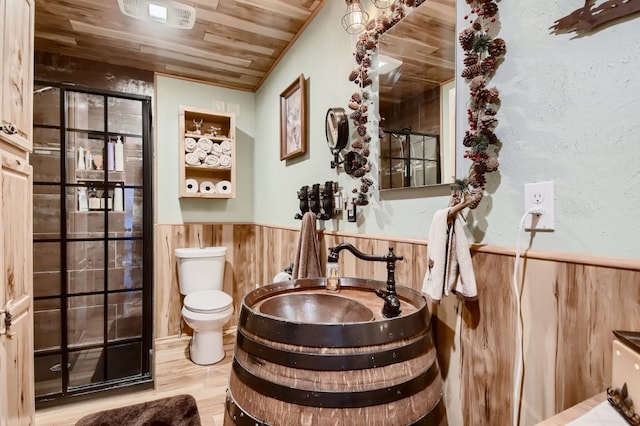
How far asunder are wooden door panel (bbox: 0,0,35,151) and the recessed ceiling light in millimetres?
646

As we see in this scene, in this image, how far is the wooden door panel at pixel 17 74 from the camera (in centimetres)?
117

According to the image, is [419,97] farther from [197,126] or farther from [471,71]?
[197,126]

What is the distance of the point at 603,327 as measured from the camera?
2.31ft

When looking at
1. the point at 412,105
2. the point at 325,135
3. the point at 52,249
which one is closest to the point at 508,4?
the point at 412,105

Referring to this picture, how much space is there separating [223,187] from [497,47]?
8.09 feet

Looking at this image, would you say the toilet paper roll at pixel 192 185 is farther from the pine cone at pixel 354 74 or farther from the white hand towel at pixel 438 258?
the white hand towel at pixel 438 258

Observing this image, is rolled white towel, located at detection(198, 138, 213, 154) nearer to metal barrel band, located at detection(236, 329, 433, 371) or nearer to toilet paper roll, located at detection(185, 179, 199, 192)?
toilet paper roll, located at detection(185, 179, 199, 192)

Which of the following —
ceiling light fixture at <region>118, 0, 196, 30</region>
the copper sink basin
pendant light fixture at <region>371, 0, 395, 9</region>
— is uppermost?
ceiling light fixture at <region>118, 0, 196, 30</region>

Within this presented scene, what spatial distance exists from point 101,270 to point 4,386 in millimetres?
1618

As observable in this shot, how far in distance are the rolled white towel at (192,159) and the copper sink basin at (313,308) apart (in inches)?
78.8

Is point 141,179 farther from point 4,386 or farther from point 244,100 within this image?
point 4,386

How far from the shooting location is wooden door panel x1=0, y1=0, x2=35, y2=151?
1.17 m

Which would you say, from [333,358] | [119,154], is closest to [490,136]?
[333,358]

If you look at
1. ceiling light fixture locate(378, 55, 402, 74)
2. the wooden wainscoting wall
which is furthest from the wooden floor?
ceiling light fixture locate(378, 55, 402, 74)
